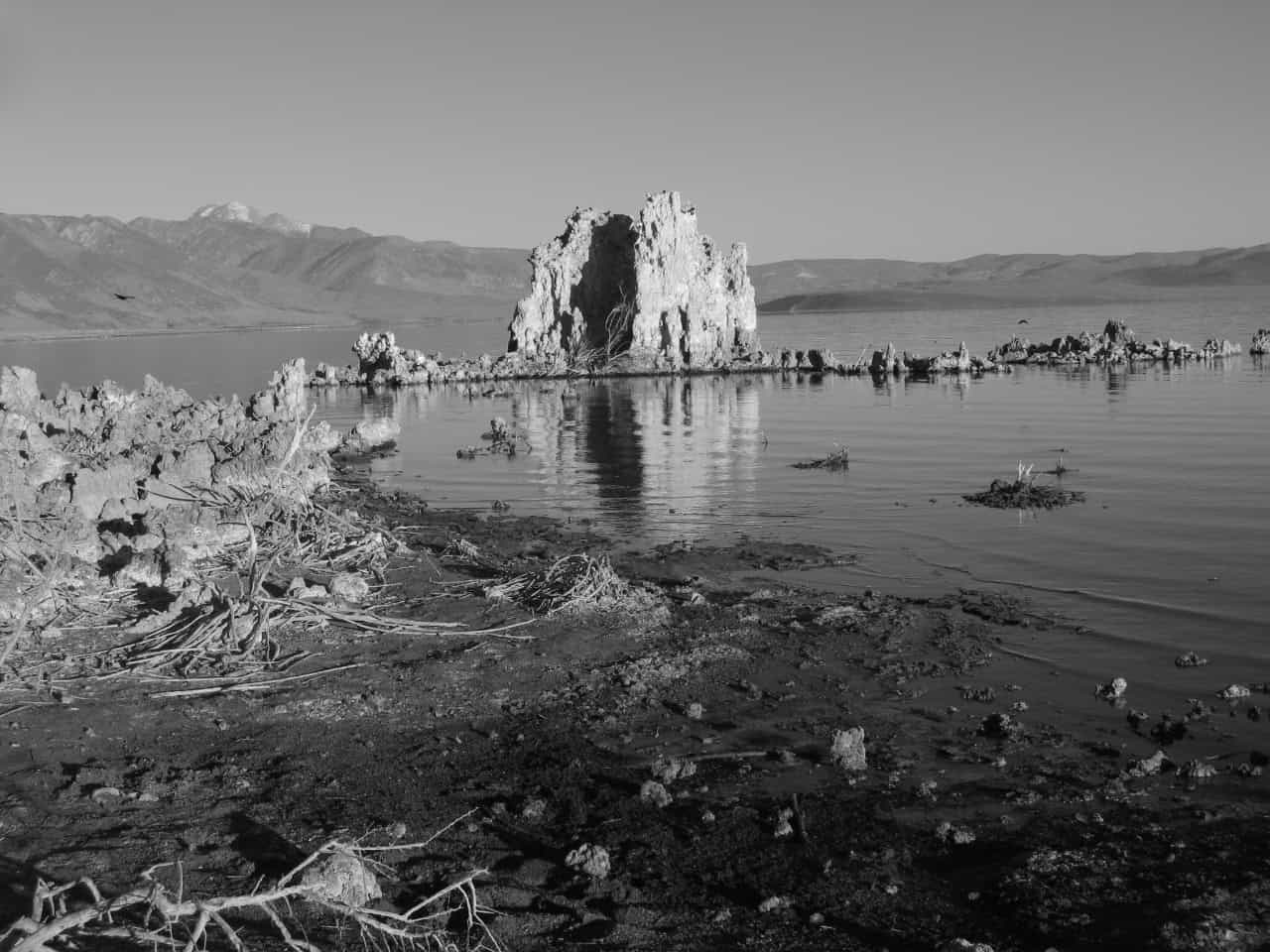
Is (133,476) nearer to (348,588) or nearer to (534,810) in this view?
(348,588)

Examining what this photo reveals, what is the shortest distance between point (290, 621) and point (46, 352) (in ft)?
368

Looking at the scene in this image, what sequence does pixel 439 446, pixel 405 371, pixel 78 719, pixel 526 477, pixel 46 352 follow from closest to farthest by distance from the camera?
pixel 78 719
pixel 526 477
pixel 439 446
pixel 405 371
pixel 46 352

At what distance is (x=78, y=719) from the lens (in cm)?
1046

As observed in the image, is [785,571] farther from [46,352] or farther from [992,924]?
[46,352]

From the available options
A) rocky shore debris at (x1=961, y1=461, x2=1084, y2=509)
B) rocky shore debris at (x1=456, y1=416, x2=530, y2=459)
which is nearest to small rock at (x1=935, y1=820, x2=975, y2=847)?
rocky shore debris at (x1=961, y1=461, x2=1084, y2=509)

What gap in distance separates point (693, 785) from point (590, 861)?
1697mm

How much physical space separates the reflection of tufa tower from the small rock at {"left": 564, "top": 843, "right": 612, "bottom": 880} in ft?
47.0

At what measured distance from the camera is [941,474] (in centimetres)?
2667

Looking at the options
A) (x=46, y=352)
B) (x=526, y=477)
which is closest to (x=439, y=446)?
(x=526, y=477)

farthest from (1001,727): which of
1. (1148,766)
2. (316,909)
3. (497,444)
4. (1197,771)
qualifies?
(497,444)

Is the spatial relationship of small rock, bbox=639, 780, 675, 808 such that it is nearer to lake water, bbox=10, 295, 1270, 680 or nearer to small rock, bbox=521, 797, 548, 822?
small rock, bbox=521, 797, 548, 822

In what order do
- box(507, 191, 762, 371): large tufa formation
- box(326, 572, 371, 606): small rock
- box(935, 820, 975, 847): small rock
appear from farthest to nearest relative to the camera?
box(507, 191, 762, 371): large tufa formation, box(326, 572, 371, 606): small rock, box(935, 820, 975, 847): small rock

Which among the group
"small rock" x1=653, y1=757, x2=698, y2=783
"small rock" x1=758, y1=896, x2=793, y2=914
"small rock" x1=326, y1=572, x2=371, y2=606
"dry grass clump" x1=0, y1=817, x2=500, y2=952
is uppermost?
"small rock" x1=326, y1=572, x2=371, y2=606

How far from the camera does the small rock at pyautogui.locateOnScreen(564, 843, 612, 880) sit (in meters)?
7.75
